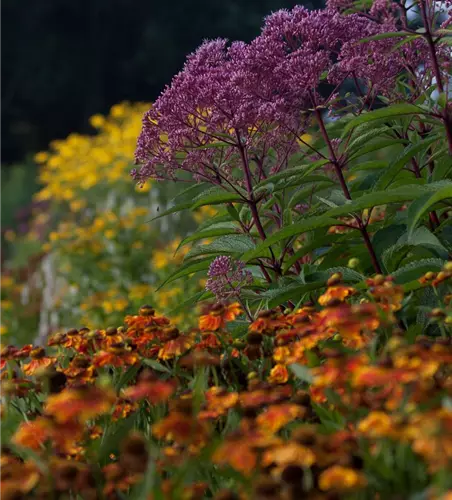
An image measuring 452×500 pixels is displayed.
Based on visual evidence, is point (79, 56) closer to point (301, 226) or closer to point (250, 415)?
point (301, 226)

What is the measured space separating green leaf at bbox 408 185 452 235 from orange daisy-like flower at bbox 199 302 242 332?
1.30ft

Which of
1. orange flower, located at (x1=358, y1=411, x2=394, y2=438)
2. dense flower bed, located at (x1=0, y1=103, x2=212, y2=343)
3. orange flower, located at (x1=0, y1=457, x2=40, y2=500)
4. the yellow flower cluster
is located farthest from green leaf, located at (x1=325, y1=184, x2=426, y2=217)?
the yellow flower cluster

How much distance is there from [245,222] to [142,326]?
0.61 metres

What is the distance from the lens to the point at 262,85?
6.15 feet

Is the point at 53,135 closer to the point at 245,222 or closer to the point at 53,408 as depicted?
the point at 245,222

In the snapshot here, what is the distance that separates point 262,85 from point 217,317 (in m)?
0.66

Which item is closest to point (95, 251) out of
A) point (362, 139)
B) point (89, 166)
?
point (89, 166)

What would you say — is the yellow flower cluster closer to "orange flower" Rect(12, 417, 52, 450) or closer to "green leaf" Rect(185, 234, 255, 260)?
"green leaf" Rect(185, 234, 255, 260)

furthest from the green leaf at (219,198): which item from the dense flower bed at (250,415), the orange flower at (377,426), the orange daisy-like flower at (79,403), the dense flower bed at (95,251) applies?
the dense flower bed at (95,251)

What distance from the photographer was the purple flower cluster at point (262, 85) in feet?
6.00

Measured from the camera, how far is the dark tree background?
583 inches

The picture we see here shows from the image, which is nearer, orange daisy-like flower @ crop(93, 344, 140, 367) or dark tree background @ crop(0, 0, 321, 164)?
orange daisy-like flower @ crop(93, 344, 140, 367)

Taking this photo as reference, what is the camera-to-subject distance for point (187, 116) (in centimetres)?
193

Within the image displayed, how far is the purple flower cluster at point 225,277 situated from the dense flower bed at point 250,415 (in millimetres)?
226
